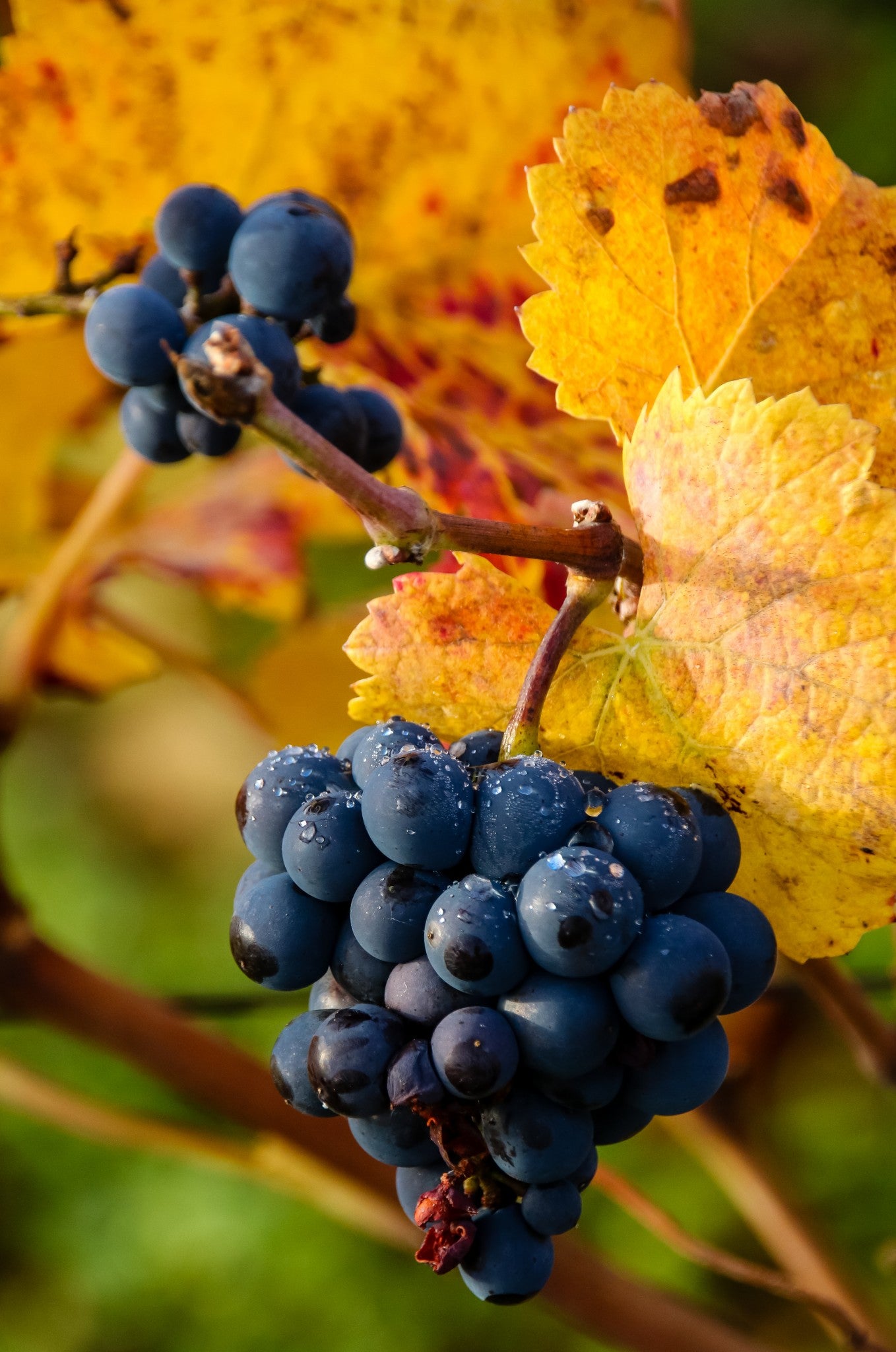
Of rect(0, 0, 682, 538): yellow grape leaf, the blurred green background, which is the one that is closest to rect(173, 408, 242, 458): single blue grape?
rect(0, 0, 682, 538): yellow grape leaf

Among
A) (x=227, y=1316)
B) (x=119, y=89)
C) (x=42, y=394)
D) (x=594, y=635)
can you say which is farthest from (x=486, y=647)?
(x=227, y=1316)

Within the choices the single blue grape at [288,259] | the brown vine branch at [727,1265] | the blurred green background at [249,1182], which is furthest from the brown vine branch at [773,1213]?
the single blue grape at [288,259]

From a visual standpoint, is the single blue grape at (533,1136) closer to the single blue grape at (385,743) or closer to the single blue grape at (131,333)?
the single blue grape at (385,743)

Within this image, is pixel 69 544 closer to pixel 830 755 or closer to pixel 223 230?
pixel 223 230

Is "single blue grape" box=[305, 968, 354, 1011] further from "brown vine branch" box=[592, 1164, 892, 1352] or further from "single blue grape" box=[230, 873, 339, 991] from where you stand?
"brown vine branch" box=[592, 1164, 892, 1352]

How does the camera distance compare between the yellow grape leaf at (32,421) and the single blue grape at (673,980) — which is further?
the yellow grape leaf at (32,421)

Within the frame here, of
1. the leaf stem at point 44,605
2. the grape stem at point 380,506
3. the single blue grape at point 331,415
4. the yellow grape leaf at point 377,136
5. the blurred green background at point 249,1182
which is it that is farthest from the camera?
the blurred green background at point 249,1182

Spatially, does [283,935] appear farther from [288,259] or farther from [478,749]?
[288,259]

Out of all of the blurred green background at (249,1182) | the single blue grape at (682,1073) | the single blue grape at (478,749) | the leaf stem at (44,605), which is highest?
the single blue grape at (478,749)
